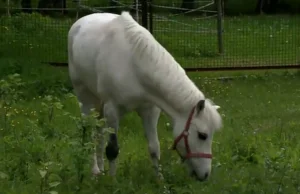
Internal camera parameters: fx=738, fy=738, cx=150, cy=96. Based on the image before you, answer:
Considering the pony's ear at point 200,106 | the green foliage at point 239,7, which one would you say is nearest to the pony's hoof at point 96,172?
the pony's ear at point 200,106

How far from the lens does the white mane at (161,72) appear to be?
6.30m

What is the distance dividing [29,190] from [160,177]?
1101 mm

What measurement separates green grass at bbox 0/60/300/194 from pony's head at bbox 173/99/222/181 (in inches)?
4.7

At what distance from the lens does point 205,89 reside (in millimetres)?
12219

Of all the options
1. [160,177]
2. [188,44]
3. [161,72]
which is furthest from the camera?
[188,44]

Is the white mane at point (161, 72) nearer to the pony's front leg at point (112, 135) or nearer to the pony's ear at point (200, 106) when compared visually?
the pony's ear at point (200, 106)

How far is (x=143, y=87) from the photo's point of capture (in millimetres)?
6527

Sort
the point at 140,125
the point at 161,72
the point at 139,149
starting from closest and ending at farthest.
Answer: the point at 161,72
the point at 139,149
the point at 140,125

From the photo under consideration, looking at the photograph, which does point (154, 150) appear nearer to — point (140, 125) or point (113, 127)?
point (113, 127)

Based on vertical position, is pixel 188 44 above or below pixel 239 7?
above

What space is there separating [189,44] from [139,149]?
8.73 m

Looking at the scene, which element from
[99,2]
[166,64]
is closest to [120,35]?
[166,64]

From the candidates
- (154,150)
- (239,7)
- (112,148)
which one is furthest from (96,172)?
(239,7)

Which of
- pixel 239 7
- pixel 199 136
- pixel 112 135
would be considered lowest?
pixel 239 7
